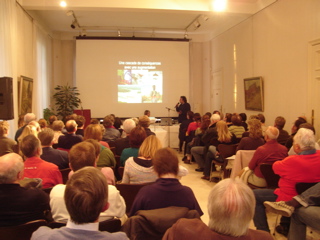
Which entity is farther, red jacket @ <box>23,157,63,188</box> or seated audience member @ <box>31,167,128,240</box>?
red jacket @ <box>23,157,63,188</box>

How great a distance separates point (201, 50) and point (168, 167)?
39.1 feet

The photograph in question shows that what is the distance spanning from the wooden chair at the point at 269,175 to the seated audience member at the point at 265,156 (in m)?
0.19

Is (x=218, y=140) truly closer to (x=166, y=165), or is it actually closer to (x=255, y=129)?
(x=255, y=129)

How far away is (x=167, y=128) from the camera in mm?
10086

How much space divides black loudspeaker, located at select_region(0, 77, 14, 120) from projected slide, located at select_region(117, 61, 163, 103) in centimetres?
816

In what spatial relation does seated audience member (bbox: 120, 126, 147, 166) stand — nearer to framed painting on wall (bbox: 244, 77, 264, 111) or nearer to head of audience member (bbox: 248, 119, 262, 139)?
head of audience member (bbox: 248, 119, 262, 139)

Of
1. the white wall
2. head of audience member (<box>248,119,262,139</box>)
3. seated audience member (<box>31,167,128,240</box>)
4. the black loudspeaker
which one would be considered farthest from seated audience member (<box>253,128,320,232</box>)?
the white wall

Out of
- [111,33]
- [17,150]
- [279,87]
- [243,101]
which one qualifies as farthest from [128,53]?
[17,150]

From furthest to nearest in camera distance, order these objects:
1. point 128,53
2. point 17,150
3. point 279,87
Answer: point 128,53
point 279,87
point 17,150

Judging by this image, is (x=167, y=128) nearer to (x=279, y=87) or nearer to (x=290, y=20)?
(x=279, y=87)

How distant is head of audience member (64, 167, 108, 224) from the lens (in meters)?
1.42

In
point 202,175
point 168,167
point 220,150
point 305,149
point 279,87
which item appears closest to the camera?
point 168,167

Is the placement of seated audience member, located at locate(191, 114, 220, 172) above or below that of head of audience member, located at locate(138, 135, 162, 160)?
below

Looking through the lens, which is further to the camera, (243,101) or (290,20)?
(243,101)
